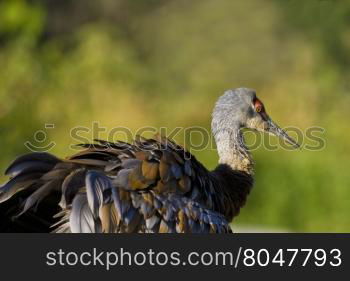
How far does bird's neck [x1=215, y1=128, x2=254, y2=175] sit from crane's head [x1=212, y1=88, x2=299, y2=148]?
0.06 meters

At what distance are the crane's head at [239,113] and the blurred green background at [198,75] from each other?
5.29 meters

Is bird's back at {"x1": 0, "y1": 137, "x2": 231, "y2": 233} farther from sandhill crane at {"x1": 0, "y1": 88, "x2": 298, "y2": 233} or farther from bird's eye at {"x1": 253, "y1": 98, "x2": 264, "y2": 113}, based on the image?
bird's eye at {"x1": 253, "y1": 98, "x2": 264, "y2": 113}

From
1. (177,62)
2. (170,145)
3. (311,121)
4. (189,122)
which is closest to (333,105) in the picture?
(311,121)

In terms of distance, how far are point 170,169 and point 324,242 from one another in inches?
49.1

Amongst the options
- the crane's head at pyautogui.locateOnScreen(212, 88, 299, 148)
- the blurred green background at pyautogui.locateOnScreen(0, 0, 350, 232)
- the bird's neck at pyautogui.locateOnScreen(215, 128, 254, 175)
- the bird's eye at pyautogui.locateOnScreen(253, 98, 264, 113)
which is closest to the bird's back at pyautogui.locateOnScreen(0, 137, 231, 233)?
the bird's neck at pyautogui.locateOnScreen(215, 128, 254, 175)

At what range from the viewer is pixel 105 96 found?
16.0 metres

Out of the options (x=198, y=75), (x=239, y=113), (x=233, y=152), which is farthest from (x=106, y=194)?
(x=198, y=75)

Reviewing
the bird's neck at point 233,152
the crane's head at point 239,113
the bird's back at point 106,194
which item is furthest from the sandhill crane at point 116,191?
the crane's head at point 239,113

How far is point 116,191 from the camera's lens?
5965 mm

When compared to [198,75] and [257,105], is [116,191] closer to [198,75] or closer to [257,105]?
[257,105]

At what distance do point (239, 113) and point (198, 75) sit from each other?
11777 millimetres

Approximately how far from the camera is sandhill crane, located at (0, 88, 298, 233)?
586 cm

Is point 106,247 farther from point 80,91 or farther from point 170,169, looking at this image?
point 80,91

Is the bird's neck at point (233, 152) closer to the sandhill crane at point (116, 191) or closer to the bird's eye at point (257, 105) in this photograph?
the bird's eye at point (257, 105)
